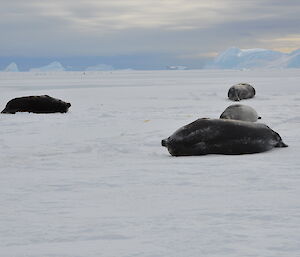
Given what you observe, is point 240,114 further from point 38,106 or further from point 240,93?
point 240,93

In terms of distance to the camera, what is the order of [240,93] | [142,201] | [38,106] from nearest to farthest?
[142,201], [38,106], [240,93]

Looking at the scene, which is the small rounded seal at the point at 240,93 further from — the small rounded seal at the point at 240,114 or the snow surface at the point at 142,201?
the snow surface at the point at 142,201

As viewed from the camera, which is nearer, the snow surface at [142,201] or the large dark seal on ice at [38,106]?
the snow surface at [142,201]

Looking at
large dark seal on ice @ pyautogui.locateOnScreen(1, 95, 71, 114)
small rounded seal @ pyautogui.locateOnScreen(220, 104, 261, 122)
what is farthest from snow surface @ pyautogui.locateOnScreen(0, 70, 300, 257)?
large dark seal on ice @ pyautogui.locateOnScreen(1, 95, 71, 114)

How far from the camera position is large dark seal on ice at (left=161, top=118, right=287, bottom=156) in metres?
6.38

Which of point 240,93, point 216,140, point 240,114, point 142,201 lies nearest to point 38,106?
point 240,114

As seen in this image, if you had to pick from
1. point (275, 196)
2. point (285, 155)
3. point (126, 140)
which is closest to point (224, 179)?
point (275, 196)

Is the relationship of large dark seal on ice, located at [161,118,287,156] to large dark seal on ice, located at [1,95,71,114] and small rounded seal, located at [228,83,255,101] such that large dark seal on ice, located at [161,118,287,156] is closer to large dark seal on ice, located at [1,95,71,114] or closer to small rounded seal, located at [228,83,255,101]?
large dark seal on ice, located at [1,95,71,114]

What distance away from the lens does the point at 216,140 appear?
252 inches

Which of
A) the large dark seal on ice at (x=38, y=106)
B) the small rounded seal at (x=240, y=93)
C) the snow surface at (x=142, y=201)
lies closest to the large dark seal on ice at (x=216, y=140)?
the snow surface at (x=142, y=201)

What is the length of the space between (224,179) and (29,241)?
232 cm

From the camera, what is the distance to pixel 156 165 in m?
5.67

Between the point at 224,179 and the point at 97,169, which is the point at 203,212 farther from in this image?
the point at 97,169

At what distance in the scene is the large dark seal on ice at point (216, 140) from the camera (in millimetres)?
6383
